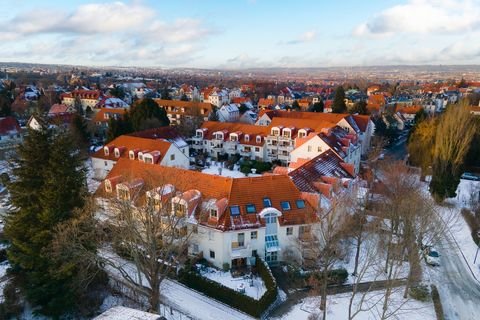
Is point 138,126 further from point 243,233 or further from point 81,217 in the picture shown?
point 81,217

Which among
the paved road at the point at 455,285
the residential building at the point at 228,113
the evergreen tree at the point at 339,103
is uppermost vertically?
the evergreen tree at the point at 339,103

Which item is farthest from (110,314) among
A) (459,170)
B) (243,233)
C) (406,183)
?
(459,170)

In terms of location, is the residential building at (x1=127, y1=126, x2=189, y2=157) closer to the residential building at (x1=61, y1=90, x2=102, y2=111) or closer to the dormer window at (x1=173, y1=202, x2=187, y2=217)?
the dormer window at (x1=173, y1=202, x2=187, y2=217)

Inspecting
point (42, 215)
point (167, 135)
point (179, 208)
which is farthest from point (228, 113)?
point (42, 215)

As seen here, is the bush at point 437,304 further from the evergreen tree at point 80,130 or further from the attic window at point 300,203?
the evergreen tree at point 80,130

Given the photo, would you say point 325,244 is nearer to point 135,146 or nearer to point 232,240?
point 232,240

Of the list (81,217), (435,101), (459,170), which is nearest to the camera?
(81,217)

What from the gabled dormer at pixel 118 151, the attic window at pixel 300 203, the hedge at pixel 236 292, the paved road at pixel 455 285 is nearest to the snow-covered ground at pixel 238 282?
the hedge at pixel 236 292
